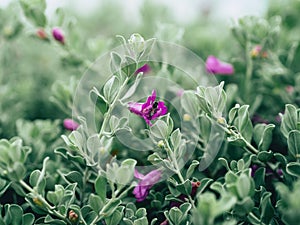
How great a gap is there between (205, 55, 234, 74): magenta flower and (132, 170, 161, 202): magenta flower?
0.47 meters

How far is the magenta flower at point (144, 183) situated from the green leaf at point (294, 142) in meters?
0.29

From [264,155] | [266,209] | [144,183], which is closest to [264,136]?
[264,155]

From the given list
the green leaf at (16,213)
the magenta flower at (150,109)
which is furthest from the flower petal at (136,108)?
the green leaf at (16,213)

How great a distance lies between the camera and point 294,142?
1.01 m

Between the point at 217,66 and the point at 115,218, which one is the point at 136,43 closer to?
the point at 115,218

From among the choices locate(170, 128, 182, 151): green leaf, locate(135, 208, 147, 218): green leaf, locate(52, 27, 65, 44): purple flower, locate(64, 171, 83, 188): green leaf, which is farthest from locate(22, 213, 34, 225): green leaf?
locate(52, 27, 65, 44): purple flower

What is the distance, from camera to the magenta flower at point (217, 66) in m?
1.48

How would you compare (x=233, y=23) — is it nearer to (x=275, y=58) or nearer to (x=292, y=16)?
(x=275, y=58)

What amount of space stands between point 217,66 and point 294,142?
1.80 feet

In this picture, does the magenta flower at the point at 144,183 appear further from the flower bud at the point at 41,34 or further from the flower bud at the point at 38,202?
the flower bud at the point at 41,34

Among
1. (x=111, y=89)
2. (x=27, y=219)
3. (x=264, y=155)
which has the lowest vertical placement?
(x=27, y=219)

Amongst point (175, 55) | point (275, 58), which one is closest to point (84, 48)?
point (175, 55)

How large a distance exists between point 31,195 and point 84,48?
30.8 inches

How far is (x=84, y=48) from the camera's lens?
64.6 inches
